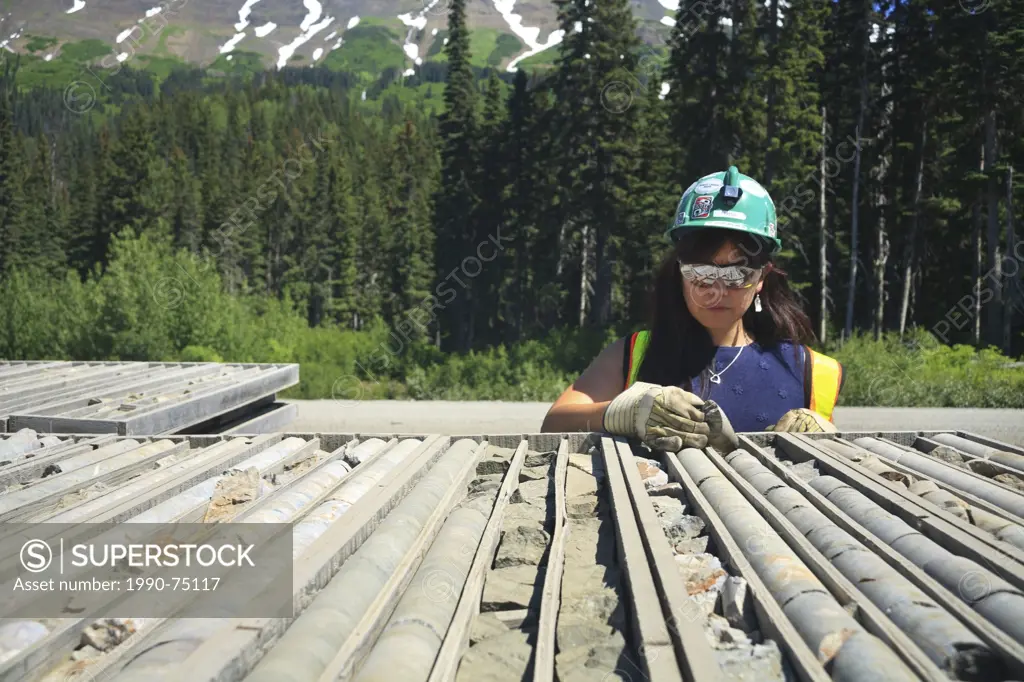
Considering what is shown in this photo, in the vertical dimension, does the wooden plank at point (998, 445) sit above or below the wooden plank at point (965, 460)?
above

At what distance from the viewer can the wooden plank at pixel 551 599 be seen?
176 centimetres

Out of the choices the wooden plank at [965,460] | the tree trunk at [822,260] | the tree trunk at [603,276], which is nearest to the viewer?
the wooden plank at [965,460]

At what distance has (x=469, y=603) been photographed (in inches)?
82.6

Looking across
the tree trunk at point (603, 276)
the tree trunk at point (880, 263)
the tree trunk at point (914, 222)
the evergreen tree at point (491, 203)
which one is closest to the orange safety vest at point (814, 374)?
the tree trunk at point (603, 276)

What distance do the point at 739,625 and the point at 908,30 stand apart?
37418 mm

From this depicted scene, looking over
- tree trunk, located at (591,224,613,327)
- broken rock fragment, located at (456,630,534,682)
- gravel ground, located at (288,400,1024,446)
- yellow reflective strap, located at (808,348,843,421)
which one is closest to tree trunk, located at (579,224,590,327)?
tree trunk, located at (591,224,613,327)

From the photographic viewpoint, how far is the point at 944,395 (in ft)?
55.1

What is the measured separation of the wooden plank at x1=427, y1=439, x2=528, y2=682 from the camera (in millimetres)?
1792

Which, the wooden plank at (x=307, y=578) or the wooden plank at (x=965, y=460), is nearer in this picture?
the wooden plank at (x=307, y=578)

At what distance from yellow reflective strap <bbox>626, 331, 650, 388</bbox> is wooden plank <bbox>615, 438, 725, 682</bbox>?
159cm

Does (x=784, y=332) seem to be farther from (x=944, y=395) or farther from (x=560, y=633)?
(x=944, y=395)

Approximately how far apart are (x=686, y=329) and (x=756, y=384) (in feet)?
1.65

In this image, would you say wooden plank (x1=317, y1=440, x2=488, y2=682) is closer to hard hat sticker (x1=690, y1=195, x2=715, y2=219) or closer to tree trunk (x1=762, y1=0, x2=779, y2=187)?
hard hat sticker (x1=690, y1=195, x2=715, y2=219)

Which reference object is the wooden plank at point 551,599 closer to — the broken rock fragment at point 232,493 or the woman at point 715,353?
the woman at point 715,353
